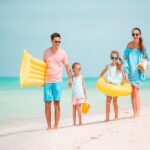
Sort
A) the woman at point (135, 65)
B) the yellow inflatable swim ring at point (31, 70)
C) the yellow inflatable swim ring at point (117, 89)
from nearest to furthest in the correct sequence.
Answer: the yellow inflatable swim ring at point (31, 70), the yellow inflatable swim ring at point (117, 89), the woman at point (135, 65)

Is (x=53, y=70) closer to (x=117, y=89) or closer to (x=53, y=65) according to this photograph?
(x=53, y=65)

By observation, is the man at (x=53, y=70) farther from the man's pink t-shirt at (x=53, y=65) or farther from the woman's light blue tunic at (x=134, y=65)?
the woman's light blue tunic at (x=134, y=65)

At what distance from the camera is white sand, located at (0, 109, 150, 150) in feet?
19.2

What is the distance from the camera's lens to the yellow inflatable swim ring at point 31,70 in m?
7.46

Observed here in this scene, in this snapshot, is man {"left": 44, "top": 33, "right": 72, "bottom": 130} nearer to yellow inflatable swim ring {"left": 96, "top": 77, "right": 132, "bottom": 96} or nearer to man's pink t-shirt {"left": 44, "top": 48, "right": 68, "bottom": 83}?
man's pink t-shirt {"left": 44, "top": 48, "right": 68, "bottom": 83}

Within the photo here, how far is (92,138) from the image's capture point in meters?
6.32

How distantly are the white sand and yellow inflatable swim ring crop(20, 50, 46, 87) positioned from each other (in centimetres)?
91

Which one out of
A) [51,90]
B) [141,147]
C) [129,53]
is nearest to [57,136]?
[51,90]

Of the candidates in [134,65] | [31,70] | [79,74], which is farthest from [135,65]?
[31,70]

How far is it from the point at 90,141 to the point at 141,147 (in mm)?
875

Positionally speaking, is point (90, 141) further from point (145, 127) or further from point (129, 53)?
point (129, 53)

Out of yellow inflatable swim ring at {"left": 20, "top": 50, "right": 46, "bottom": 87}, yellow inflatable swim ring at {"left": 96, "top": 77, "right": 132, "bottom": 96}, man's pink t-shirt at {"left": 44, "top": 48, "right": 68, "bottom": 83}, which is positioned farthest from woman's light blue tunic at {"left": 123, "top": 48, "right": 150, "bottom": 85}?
yellow inflatable swim ring at {"left": 20, "top": 50, "right": 46, "bottom": 87}

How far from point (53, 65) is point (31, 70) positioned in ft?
A: 1.29

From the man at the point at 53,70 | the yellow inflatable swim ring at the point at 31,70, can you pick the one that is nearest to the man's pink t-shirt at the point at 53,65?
the man at the point at 53,70
